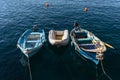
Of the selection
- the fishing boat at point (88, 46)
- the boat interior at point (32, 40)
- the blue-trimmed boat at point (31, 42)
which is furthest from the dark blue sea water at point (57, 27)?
the boat interior at point (32, 40)

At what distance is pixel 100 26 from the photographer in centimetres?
3609

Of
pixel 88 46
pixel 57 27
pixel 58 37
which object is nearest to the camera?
pixel 88 46

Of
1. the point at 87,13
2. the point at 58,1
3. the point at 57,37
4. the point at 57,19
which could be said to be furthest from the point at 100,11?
the point at 57,37

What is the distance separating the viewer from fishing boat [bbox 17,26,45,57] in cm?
2401

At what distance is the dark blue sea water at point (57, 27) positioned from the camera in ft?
73.3

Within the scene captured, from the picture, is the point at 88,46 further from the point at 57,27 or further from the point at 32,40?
the point at 57,27

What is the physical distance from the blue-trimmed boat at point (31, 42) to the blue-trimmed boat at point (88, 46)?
239 inches

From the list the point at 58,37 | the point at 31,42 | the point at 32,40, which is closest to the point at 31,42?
the point at 31,42

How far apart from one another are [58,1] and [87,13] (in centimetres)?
1621

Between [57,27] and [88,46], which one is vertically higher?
[57,27]

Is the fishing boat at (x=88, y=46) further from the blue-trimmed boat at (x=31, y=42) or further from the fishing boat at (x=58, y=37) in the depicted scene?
the blue-trimmed boat at (x=31, y=42)

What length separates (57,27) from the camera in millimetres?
36281

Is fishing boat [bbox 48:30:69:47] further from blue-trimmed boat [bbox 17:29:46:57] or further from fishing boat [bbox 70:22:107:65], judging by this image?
blue-trimmed boat [bbox 17:29:46:57]

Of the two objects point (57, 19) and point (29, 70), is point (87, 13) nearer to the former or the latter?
point (57, 19)
